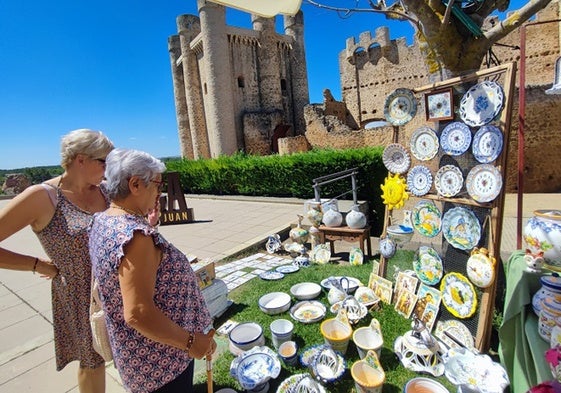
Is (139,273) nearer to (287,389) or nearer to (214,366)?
(287,389)

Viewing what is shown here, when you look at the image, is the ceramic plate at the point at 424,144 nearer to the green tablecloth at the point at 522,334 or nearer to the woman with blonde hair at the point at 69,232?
the green tablecloth at the point at 522,334

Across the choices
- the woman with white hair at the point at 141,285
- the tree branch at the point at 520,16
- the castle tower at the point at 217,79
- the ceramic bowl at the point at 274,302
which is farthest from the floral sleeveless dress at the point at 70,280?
the castle tower at the point at 217,79

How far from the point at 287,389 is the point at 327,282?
1420 millimetres

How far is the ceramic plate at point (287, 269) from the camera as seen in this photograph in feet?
12.2

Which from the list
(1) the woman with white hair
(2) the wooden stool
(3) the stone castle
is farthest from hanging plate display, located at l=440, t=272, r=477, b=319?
(3) the stone castle

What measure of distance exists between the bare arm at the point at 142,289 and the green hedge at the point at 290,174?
16.7 feet

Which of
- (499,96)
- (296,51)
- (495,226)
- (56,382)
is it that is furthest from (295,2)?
(296,51)

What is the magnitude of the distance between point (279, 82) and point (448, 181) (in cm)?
2157

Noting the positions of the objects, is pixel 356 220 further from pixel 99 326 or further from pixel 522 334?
pixel 99 326

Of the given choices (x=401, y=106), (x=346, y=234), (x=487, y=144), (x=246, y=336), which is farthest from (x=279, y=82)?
(x=246, y=336)

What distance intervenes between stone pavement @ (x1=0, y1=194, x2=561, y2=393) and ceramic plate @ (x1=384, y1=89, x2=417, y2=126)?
1.82 m

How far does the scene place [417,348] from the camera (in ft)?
6.53

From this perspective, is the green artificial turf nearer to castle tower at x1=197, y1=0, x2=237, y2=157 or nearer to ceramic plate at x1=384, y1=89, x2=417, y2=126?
ceramic plate at x1=384, y1=89, x2=417, y2=126

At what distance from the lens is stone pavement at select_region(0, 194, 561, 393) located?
7.43 feet
